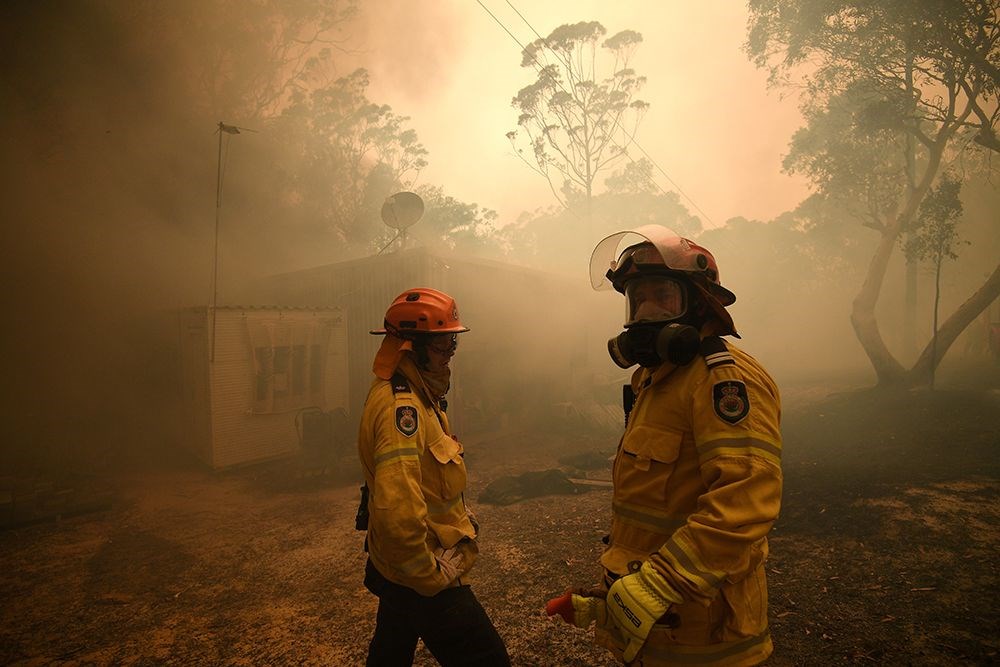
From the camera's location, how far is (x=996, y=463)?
704 centimetres

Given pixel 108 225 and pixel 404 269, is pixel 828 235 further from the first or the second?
pixel 108 225

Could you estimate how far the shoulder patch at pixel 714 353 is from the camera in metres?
1.54

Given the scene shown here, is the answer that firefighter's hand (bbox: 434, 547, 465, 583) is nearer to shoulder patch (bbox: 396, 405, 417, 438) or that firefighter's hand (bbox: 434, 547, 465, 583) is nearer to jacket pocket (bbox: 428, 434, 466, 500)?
jacket pocket (bbox: 428, 434, 466, 500)

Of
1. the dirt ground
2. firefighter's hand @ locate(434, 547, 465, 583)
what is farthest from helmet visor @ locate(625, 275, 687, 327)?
the dirt ground

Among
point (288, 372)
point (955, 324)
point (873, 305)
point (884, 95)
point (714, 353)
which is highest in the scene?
point (884, 95)

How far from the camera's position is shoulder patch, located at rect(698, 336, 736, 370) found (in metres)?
1.54

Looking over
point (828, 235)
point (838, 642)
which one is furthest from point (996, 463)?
point (828, 235)

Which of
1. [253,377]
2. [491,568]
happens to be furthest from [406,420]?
[253,377]

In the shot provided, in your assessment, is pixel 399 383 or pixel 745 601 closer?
pixel 745 601

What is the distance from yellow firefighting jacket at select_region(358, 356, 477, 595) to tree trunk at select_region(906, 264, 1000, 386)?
1381 centimetres

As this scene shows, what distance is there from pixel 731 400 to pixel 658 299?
19.9 inches

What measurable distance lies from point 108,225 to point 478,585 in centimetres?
1757

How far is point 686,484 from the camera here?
1.58 metres

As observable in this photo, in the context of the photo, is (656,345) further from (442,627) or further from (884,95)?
(884,95)
